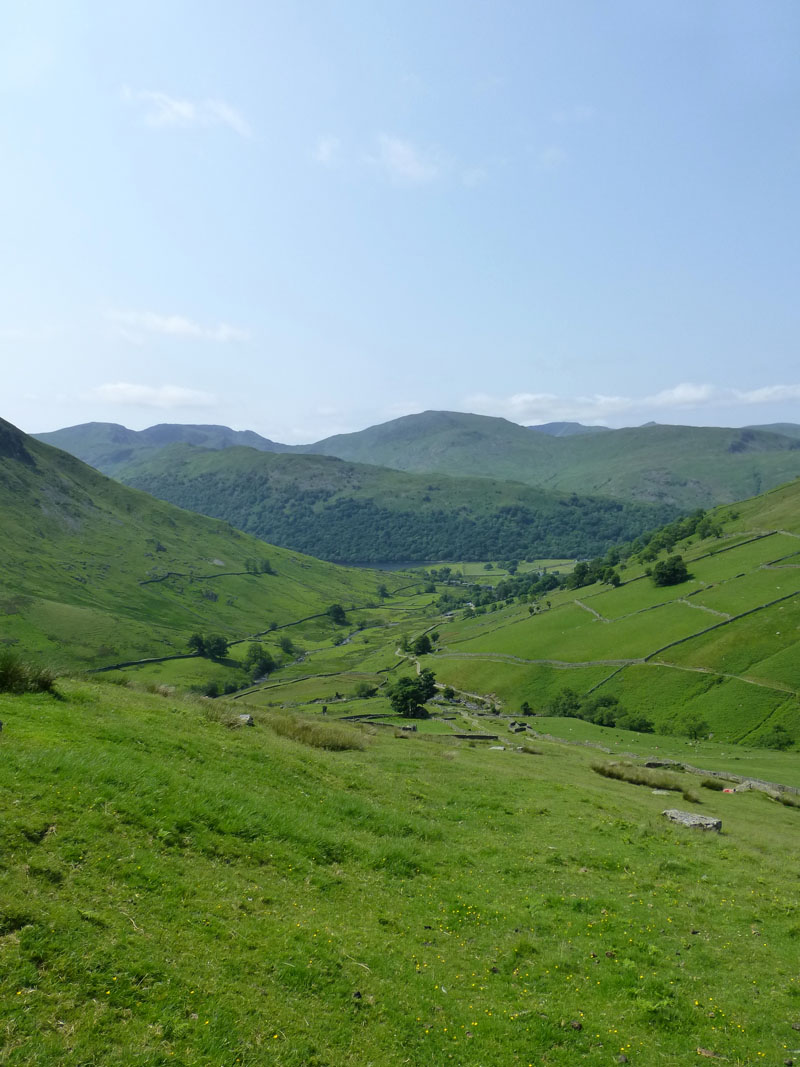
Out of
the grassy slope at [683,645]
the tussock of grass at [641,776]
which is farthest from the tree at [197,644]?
the tussock of grass at [641,776]

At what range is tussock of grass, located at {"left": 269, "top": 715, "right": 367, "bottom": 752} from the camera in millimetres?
35188

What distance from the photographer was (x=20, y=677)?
25.4m

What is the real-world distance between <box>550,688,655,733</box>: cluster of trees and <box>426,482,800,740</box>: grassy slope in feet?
8.55

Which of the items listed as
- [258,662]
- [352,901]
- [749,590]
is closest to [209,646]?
[258,662]

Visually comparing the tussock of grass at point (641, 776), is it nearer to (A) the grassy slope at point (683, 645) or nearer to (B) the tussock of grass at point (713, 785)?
(B) the tussock of grass at point (713, 785)

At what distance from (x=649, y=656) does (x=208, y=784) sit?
106 meters

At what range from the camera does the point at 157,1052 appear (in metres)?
9.49

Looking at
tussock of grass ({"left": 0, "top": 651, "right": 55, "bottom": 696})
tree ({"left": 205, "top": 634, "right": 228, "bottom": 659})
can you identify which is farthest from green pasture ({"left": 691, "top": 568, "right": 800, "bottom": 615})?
tree ({"left": 205, "top": 634, "right": 228, "bottom": 659})

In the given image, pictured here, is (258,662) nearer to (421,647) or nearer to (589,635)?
(421,647)

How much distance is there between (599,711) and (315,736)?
232 feet

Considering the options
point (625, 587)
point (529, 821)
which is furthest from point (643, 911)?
point (625, 587)

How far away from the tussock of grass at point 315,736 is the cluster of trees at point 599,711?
61.6 meters

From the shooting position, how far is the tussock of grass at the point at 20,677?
25000 millimetres

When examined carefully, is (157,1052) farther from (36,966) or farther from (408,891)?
(408,891)
